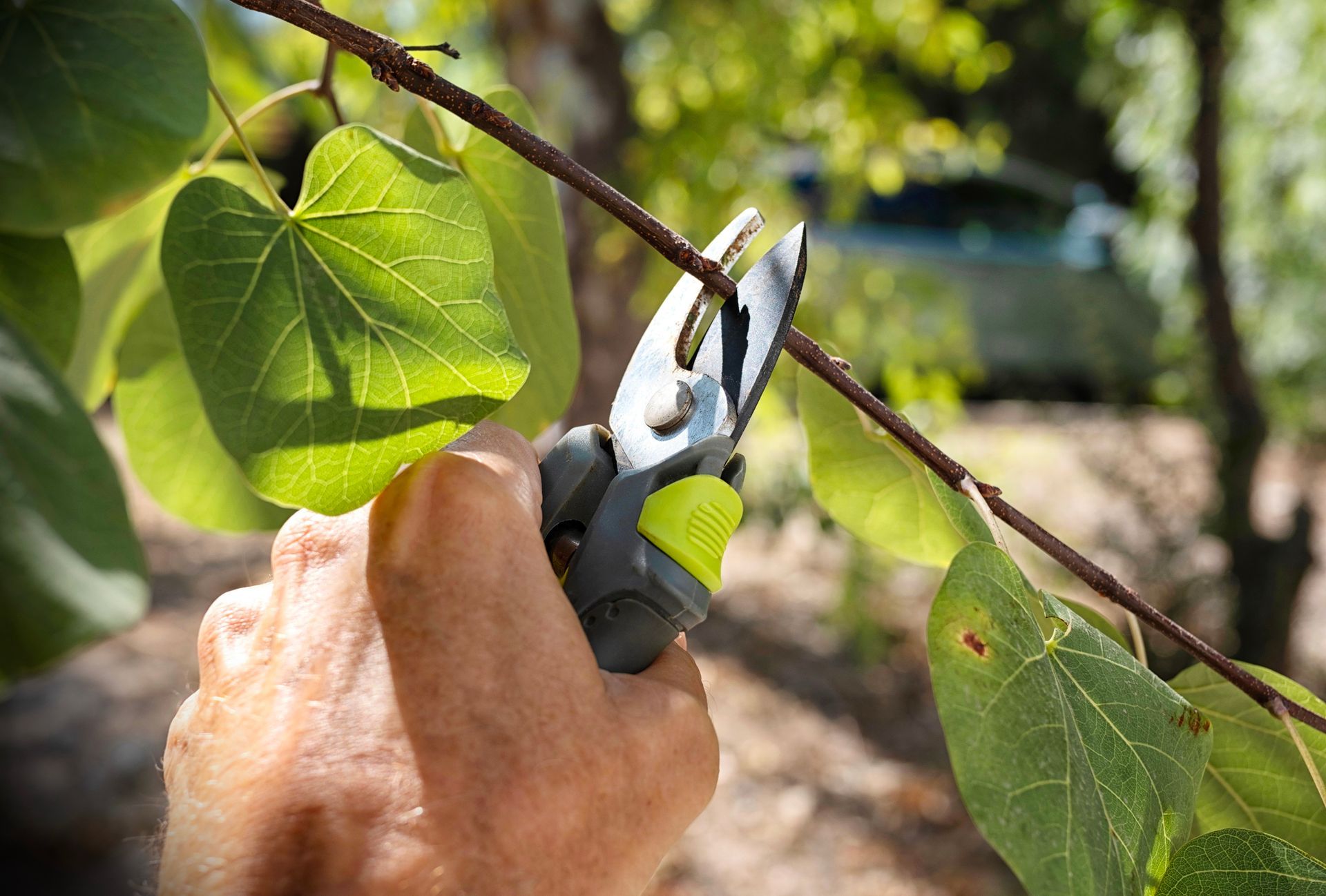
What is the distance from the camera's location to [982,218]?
632 cm

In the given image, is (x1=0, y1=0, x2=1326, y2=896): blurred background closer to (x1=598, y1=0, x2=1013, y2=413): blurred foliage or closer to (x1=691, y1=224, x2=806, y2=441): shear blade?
(x1=598, y1=0, x2=1013, y2=413): blurred foliage

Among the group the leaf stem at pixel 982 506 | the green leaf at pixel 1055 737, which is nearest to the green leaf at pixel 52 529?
the green leaf at pixel 1055 737

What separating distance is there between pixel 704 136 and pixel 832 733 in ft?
5.01

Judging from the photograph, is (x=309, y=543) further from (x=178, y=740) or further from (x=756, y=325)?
(x=756, y=325)

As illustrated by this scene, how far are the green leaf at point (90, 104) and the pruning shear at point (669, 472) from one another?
292mm

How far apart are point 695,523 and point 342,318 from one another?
0.73 ft

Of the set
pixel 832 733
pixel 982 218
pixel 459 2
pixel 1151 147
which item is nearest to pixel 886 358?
pixel 832 733

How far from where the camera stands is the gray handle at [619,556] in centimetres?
57

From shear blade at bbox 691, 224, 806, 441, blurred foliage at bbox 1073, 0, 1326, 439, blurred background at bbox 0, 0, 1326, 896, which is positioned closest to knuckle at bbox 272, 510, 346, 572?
shear blade at bbox 691, 224, 806, 441

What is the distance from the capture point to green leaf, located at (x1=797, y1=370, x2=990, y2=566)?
2.48 ft

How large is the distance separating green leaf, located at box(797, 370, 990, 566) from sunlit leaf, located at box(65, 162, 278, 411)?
497mm

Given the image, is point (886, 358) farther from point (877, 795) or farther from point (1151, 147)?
point (1151, 147)

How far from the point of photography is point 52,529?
35 centimetres

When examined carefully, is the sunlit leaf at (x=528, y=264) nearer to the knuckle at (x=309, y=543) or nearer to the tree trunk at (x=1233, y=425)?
the knuckle at (x=309, y=543)
